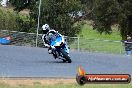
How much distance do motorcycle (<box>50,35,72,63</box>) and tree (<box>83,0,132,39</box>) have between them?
25334 millimetres

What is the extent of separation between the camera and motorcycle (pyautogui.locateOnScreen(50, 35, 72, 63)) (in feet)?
72.4

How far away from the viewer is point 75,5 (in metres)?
39.7

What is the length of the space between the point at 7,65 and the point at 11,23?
2150cm

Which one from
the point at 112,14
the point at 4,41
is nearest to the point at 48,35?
the point at 4,41

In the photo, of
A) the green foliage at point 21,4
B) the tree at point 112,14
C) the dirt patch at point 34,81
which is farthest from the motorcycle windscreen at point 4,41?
the dirt patch at point 34,81

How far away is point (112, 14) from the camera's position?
48625 mm

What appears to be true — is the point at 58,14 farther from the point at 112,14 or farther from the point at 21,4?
the point at 112,14

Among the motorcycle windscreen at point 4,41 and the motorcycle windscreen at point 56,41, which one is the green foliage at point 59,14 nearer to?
the motorcycle windscreen at point 4,41

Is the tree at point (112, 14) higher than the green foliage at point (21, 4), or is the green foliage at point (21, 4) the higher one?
the green foliage at point (21, 4)

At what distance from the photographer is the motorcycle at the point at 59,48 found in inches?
869

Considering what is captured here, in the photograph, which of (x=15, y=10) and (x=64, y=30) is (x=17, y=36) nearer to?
(x=64, y=30)

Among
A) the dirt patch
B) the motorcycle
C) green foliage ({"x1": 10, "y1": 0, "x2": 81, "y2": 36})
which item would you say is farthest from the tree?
the dirt patch

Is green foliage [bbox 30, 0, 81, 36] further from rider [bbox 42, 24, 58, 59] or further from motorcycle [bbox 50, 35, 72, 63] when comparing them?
rider [bbox 42, 24, 58, 59]

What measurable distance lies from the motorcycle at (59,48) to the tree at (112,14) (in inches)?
997
